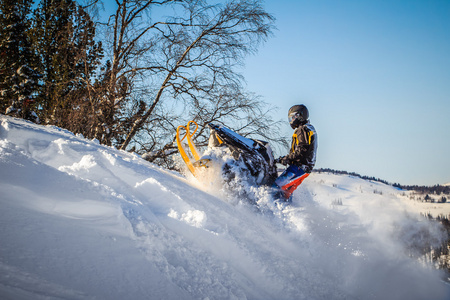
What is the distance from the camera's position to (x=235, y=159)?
3.96 meters

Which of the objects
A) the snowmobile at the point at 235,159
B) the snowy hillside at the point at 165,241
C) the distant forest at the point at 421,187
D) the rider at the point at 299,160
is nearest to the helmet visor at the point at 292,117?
the rider at the point at 299,160

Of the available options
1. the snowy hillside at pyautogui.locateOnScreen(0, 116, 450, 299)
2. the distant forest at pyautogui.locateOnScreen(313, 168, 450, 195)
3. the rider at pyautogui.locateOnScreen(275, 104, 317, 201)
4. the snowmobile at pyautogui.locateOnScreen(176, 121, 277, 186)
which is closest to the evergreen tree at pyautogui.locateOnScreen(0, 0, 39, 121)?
the snowmobile at pyautogui.locateOnScreen(176, 121, 277, 186)

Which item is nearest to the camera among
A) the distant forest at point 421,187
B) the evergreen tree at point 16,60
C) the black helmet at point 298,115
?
the black helmet at point 298,115

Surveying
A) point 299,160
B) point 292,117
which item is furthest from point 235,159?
point 292,117

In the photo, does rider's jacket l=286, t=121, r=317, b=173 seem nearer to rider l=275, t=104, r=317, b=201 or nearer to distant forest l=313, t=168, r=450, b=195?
rider l=275, t=104, r=317, b=201

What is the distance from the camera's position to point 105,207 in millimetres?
1891

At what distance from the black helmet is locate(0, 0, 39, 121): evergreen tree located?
1488 cm

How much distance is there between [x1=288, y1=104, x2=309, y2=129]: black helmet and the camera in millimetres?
4402

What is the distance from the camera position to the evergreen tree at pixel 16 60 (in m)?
14.9

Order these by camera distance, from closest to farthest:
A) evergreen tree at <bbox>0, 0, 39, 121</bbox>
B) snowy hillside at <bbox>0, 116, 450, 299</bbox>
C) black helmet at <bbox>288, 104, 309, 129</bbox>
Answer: snowy hillside at <bbox>0, 116, 450, 299</bbox>, black helmet at <bbox>288, 104, 309, 129</bbox>, evergreen tree at <bbox>0, 0, 39, 121</bbox>

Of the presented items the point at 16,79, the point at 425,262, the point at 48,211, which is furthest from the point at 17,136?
the point at 16,79

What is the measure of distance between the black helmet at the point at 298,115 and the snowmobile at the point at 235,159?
0.71 metres

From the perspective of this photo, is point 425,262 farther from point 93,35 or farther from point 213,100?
point 93,35

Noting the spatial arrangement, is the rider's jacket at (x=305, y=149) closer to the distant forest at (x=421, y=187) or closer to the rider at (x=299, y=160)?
the rider at (x=299, y=160)
